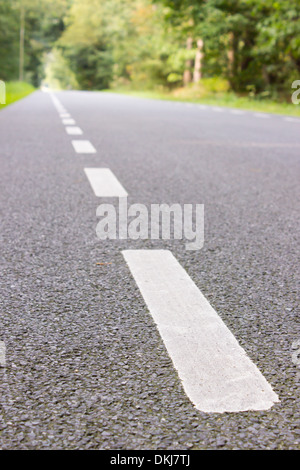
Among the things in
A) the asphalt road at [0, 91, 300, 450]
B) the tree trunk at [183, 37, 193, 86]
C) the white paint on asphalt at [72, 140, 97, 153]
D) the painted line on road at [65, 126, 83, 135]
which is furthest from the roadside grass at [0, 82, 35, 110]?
the asphalt road at [0, 91, 300, 450]

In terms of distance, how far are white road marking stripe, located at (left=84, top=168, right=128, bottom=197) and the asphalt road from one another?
0.23ft

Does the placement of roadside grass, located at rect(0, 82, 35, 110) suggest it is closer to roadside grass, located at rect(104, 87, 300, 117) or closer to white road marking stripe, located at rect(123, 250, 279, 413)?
roadside grass, located at rect(104, 87, 300, 117)

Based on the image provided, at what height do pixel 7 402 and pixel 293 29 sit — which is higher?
pixel 293 29

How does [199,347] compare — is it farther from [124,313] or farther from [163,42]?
[163,42]

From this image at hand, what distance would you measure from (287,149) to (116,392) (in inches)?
262

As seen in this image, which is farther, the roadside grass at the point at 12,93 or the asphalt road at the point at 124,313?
the roadside grass at the point at 12,93

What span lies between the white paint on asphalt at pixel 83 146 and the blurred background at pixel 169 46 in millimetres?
10612

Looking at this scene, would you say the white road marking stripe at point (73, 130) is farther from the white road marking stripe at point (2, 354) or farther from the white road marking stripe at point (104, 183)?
the white road marking stripe at point (2, 354)

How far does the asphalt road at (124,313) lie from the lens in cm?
150

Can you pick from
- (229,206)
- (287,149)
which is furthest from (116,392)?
(287,149)

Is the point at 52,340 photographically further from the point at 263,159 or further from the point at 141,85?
the point at 141,85

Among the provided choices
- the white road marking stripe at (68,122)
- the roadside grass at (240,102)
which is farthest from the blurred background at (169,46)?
the white road marking stripe at (68,122)

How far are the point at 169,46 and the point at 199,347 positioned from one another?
37581 mm
